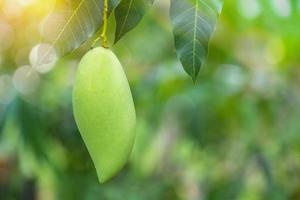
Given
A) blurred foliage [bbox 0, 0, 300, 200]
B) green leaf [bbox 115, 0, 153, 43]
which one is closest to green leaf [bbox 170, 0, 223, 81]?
green leaf [bbox 115, 0, 153, 43]

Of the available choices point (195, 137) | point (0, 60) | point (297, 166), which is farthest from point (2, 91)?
point (297, 166)

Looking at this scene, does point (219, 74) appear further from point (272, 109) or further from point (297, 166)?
point (297, 166)

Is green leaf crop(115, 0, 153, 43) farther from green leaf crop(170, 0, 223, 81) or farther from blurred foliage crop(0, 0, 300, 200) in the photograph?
blurred foliage crop(0, 0, 300, 200)

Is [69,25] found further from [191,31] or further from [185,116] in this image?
[185,116]

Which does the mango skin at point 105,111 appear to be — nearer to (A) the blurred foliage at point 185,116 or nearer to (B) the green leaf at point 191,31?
(B) the green leaf at point 191,31

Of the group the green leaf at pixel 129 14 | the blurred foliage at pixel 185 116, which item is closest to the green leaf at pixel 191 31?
the green leaf at pixel 129 14
